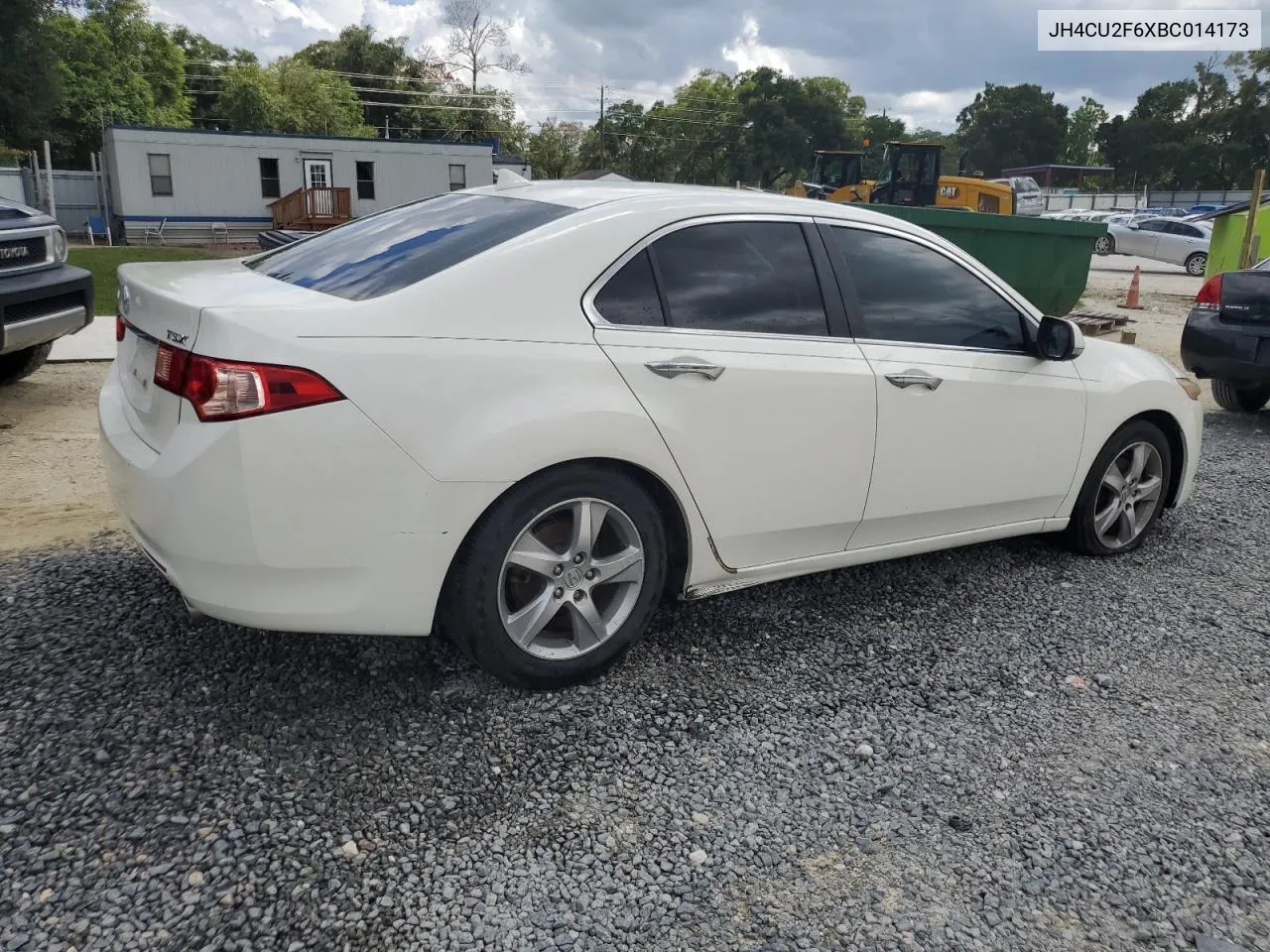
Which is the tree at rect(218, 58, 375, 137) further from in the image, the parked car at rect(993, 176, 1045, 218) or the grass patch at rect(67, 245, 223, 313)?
the parked car at rect(993, 176, 1045, 218)

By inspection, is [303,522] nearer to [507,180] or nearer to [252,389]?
[252,389]

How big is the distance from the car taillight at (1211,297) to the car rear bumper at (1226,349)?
5cm

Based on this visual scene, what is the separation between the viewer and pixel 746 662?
355 centimetres

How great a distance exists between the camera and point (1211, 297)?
7863mm

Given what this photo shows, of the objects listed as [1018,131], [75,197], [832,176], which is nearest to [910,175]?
[832,176]

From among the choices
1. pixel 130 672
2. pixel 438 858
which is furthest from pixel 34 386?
pixel 438 858

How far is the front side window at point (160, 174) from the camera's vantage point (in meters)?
29.6

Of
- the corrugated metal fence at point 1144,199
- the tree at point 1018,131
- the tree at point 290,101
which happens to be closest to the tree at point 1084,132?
the tree at point 1018,131

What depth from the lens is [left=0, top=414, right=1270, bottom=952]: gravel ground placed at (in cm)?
229

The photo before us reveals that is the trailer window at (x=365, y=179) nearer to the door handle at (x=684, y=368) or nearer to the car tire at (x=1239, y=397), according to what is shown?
the car tire at (x=1239, y=397)

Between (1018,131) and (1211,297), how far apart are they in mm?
93882

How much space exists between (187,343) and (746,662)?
2092 mm

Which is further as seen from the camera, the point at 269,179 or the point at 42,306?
the point at 269,179

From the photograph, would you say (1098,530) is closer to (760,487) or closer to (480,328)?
(760,487)
